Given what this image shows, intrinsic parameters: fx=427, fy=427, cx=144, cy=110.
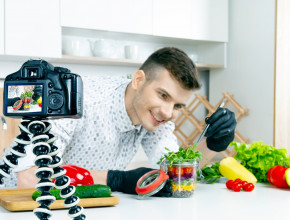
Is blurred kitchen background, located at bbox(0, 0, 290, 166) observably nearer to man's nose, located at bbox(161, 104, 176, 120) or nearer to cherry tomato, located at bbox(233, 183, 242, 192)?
man's nose, located at bbox(161, 104, 176, 120)

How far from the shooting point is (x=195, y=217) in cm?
88

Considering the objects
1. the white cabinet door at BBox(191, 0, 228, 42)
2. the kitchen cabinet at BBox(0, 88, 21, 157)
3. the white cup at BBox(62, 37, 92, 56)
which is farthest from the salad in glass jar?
the white cabinet door at BBox(191, 0, 228, 42)

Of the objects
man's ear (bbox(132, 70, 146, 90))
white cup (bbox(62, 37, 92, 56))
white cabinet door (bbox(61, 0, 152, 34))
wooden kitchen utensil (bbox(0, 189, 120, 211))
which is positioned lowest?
wooden kitchen utensil (bbox(0, 189, 120, 211))

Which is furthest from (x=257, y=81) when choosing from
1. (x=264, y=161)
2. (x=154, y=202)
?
(x=154, y=202)

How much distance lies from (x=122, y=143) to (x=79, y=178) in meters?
0.52

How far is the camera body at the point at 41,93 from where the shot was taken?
0.58 m

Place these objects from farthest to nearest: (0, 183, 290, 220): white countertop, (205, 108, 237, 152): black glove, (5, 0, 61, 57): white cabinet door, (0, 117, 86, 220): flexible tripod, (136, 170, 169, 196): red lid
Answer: (5, 0, 61, 57): white cabinet door → (205, 108, 237, 152): black glove → (136, 170, 169, 196): red lid → (0, 183, 290, 220): white countertop → (0, 117, 86, 220): flexible tripod

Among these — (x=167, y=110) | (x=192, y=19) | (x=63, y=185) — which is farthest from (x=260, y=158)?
(x=192, y=19)

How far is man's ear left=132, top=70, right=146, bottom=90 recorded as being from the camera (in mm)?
1469

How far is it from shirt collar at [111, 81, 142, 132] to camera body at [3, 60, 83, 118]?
92cm

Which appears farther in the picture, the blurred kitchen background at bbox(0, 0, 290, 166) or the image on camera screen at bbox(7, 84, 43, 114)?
the blurred kitchen background at bbox(0, 0, 290, 166)

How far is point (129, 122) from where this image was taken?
5.01ft

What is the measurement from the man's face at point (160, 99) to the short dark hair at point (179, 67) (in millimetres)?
16

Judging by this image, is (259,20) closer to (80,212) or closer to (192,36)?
(192,36)
